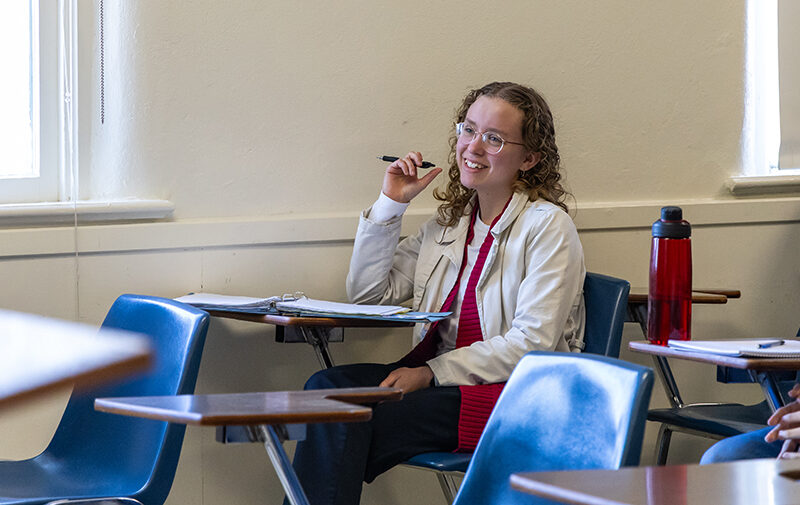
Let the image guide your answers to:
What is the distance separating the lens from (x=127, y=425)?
7.30ft

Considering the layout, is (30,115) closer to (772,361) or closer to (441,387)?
(441,387)

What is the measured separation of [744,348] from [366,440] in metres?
0.82

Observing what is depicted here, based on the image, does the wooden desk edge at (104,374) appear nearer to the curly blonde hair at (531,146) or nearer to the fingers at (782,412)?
the fingers at (782,412)

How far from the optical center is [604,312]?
266 centimetres

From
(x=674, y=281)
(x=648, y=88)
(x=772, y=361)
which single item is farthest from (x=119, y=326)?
(x=648, y=88)

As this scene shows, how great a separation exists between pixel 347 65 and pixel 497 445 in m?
1.54

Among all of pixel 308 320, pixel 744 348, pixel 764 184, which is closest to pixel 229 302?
pixel 308 320

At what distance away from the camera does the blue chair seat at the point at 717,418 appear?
8.59ft

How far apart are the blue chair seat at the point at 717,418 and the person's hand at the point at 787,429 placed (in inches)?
29.1

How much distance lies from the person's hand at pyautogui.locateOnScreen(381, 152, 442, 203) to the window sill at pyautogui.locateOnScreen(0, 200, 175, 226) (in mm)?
571

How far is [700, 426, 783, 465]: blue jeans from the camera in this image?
2.02 metres

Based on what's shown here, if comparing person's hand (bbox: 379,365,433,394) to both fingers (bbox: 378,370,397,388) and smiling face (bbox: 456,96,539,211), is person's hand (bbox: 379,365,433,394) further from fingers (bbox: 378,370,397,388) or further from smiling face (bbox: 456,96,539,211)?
smiling face (bbox: 456,96,539,211)

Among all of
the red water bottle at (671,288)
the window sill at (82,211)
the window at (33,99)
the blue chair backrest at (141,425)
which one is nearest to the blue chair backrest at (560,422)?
the blue chair backrest at (141,425)

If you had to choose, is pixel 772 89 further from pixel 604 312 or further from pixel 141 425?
pixel 141 425
